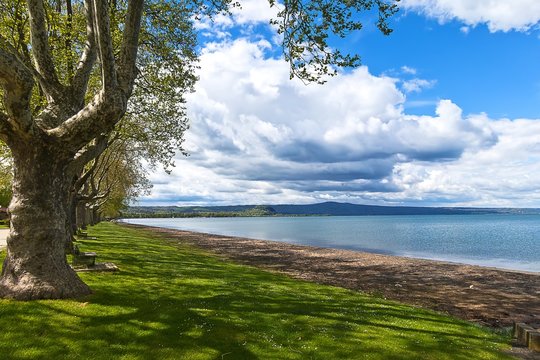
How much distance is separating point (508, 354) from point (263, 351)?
27.7 ft

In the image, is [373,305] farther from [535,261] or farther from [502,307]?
[535,261]

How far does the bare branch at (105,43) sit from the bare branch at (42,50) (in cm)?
383

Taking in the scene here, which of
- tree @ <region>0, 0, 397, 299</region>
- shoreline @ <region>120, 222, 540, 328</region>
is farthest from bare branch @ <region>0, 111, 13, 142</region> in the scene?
shoreline @ <region>120, 222, 540, 328</region>

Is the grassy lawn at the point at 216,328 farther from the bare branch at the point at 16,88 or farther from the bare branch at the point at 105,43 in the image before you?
the bare branch at the point at 105,43

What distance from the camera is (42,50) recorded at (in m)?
14.2

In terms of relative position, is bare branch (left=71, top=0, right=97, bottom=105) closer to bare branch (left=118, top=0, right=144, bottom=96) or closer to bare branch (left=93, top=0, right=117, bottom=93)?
bare branch (left=118, top=0, right=144, bottom=96)

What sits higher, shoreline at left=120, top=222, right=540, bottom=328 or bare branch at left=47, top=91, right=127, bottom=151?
bare branch at left=47, top=91, right=127, bottom=151

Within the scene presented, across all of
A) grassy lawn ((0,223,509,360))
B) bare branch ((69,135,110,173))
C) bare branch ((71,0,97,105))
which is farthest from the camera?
bare branch ((71,0,97,105))

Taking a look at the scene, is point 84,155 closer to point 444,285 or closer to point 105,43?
point 105,43

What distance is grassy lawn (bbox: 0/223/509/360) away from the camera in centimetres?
1005

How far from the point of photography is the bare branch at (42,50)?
1351cm

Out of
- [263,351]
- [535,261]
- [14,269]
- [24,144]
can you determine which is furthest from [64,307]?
[535,261]

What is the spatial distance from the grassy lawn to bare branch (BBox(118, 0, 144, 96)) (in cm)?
775

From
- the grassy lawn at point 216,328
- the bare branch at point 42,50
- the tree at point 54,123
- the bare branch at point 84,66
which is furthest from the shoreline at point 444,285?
the bare branch at point 42,50
